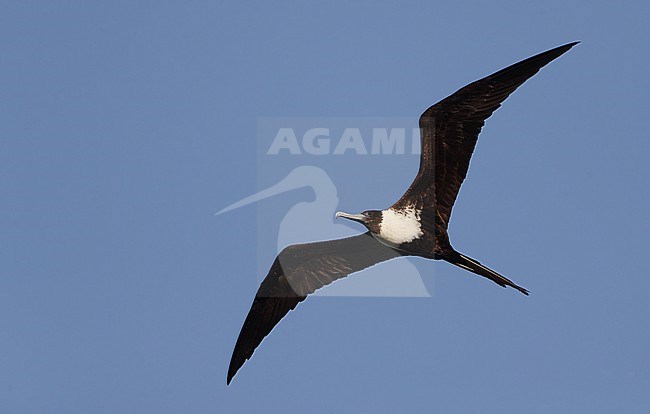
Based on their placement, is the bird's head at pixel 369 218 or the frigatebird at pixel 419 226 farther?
the bird's head at pixel 369 218

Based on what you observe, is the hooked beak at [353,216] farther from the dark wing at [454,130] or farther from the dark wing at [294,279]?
the dark wing at [294,279]

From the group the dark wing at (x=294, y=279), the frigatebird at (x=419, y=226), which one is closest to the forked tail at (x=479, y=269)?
the frigatebird at (x=419, y=226)

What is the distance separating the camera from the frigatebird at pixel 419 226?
10.7m

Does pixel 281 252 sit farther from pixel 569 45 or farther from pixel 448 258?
pixel 569 45

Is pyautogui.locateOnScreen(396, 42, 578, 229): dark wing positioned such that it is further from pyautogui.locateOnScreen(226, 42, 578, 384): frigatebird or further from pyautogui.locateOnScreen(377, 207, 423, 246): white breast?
pyautogui.locateOnScreen(377, 207, 423, 246): white breast

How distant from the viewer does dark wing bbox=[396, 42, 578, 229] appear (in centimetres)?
1067

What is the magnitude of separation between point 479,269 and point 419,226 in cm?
74

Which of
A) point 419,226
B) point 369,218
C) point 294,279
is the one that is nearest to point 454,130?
point 419,226

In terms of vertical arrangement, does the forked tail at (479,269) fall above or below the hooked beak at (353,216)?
below

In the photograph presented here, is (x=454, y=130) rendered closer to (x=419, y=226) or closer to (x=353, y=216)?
(x=419, y=226)

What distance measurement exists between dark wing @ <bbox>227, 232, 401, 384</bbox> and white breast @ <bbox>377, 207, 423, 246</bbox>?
714mm

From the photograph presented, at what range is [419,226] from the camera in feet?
36.7

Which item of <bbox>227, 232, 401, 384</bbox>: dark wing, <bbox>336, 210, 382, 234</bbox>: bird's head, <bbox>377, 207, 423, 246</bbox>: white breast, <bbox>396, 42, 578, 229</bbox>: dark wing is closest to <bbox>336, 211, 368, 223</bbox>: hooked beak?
<bbox>336, 210, 382, 234</bbox>: bird's head

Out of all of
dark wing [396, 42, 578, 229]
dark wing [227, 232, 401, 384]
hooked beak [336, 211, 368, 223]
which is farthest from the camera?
dark wing [227, 232, 401, 384]
